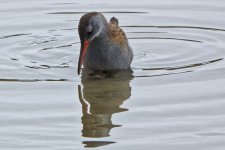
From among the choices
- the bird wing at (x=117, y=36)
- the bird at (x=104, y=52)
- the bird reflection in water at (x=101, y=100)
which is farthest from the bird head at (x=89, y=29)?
the bird reflection in water at (x=101, y=100)

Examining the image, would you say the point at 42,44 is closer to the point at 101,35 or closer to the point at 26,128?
the point at 101,35

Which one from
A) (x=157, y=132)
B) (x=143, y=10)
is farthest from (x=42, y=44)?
(x=157, y=132)

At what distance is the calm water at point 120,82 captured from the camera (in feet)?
31.9

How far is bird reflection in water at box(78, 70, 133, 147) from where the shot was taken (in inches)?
395

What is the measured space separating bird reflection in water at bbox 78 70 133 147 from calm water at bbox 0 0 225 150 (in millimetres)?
13

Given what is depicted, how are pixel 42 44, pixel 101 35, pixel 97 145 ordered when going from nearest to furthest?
pixel 97 145, pixel 101 35, pixel 42 44

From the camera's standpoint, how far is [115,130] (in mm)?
9938

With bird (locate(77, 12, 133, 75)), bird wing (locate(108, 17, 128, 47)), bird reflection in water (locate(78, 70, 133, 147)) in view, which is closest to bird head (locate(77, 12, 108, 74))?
bird (locate(77, 12, 133, 75))

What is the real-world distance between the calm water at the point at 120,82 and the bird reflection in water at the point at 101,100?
1 cm

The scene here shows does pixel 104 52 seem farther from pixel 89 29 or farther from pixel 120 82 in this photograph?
pixel 120 82

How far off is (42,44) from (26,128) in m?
4.49

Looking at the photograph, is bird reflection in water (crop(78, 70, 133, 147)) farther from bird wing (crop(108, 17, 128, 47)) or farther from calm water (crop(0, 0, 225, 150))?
bird wing (crop(108, 17, 128, 47))

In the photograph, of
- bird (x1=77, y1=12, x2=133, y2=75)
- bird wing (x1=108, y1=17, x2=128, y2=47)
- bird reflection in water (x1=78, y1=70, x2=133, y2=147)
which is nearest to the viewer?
bird reflection in water (x1=78, y1=70, x2=133, y2=147)

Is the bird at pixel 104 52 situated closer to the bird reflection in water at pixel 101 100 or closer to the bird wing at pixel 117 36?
the bird wing at pixel 117 36
